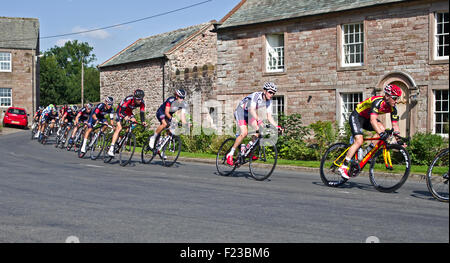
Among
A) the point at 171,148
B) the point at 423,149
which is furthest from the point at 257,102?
the point at 423,149

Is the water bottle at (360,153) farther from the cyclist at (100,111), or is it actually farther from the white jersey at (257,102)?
the cyclist at (100,111)

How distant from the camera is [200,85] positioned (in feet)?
106

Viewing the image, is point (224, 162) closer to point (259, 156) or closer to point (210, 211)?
point (259, 156)

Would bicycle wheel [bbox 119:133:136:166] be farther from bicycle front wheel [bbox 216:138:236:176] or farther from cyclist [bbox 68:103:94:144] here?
cyclist [bbox 68:103:94:144]

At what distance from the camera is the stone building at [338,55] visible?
20609mm

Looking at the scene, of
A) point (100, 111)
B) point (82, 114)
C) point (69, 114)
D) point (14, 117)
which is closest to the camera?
point (100, 111)

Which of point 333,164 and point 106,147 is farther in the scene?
point 106,147

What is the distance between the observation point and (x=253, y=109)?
35.6 feet

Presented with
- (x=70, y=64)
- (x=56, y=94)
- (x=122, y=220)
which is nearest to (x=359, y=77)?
(x=122, y=220)

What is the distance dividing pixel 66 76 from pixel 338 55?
3654 inches

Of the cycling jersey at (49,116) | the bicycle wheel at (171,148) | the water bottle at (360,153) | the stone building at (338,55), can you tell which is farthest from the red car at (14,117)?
the water bottle at (360,153)

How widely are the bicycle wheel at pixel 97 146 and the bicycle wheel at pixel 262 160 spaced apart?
6.78 meters

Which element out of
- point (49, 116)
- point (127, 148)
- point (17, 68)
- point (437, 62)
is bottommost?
point (127, 148)

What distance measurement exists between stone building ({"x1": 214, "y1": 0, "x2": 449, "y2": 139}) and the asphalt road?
11.8m
